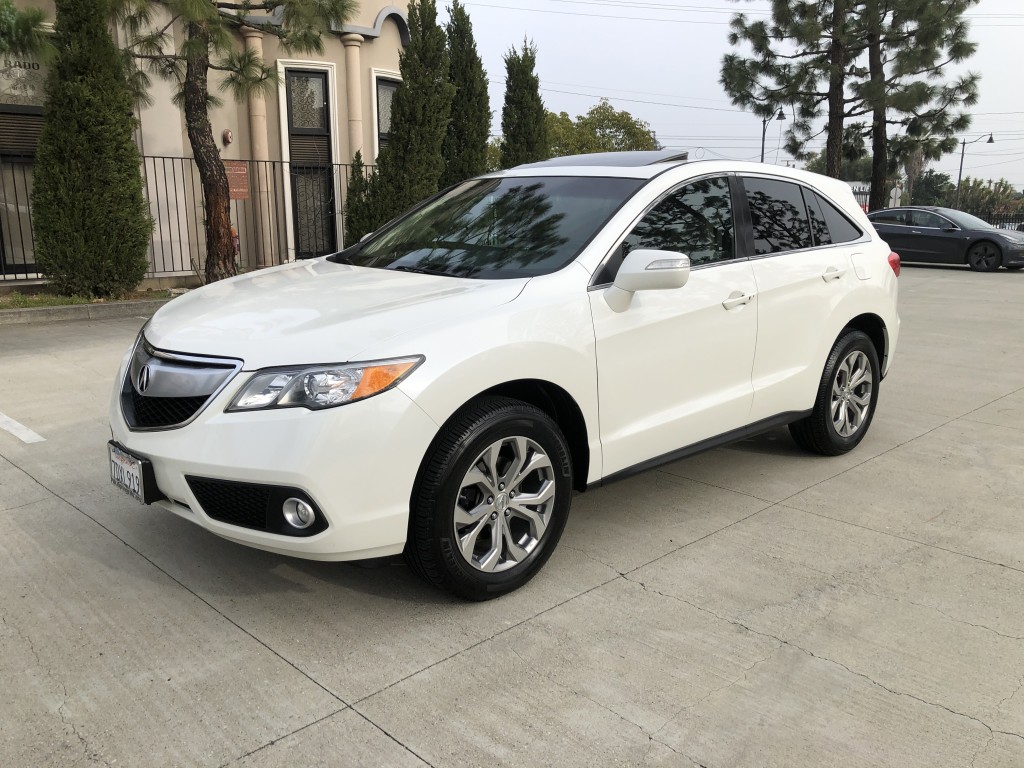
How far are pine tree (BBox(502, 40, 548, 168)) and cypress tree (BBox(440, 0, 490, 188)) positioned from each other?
4.14 ft

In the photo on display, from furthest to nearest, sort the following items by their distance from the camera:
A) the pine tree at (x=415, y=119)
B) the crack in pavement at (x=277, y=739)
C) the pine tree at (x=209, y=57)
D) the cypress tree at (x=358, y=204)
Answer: the cypress tree at (x=358, y=204) < the pine tree at (x=415, y=119) < the pine tree at (x=209, y=57) < the crack in pavement at (x=277, y=739)

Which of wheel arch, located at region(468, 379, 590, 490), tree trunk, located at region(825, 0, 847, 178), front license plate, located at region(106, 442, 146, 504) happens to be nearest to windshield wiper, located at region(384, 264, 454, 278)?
wheel arch, located at region(468, 379, 590, 490)

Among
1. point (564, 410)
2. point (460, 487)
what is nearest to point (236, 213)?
point (564, 410)

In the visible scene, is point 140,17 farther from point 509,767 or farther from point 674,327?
point 509,767

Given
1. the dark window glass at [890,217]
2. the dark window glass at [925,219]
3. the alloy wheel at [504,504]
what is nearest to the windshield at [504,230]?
the alloy wheel at [504,504]

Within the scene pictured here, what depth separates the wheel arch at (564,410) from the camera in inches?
137

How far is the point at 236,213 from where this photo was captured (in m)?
15.3

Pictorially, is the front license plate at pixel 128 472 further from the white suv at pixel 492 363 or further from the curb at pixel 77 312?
the curb at pixel 77 312

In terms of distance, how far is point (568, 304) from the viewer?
354cm

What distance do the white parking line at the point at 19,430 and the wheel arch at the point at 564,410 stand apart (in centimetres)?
353

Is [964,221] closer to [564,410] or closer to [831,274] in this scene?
[831,274]

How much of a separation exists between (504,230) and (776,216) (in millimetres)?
1578

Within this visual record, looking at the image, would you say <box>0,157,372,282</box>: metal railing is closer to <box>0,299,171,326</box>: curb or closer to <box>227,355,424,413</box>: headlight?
<box>0,299,171,326</box>: curb

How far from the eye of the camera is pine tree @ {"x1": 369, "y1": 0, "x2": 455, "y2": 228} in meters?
14.1
